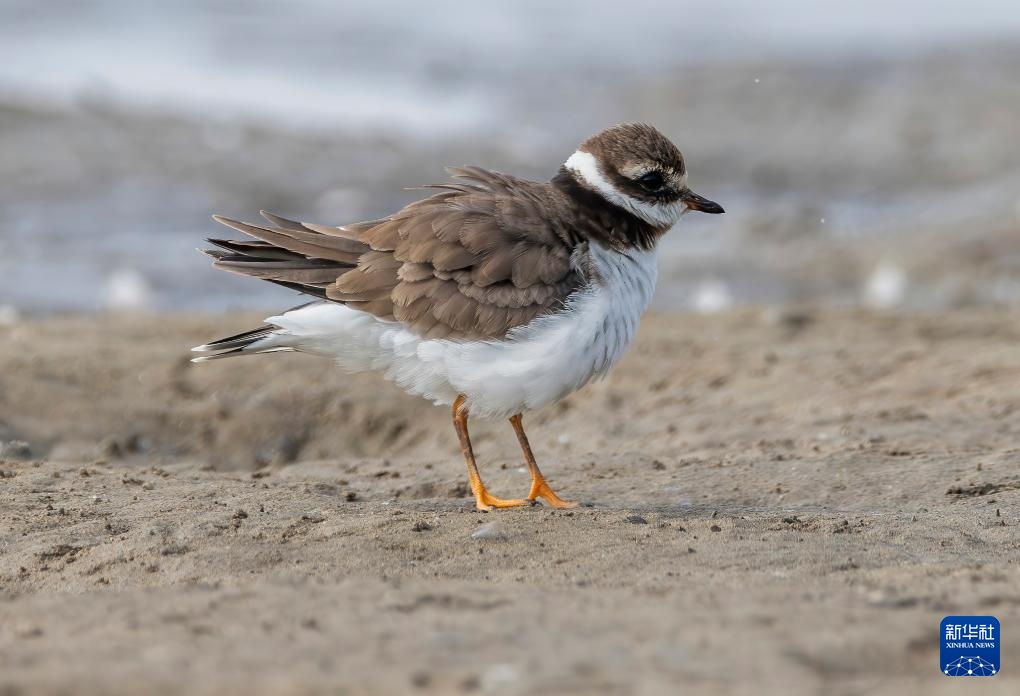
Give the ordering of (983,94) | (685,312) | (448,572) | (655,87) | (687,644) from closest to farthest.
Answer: (687,644), (448,572), (685,312), (983,94), (655,87)

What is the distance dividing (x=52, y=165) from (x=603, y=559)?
1394 cm

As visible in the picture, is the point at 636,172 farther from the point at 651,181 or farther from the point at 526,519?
the point at 526,519

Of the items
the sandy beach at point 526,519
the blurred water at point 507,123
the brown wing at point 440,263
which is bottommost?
the sandy beach at point 526,519

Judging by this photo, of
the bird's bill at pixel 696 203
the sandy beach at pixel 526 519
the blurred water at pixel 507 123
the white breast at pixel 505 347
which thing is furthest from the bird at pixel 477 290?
the blurred water at pixel 507 123

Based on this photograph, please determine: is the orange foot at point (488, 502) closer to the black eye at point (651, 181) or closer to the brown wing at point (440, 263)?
the brown wing at point (440, 263)

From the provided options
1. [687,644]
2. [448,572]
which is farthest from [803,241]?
[687,644]

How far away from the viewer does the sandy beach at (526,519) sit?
3.71 m

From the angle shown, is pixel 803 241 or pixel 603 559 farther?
pixel 803 241

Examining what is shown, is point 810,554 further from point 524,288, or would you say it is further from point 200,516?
point 200,516

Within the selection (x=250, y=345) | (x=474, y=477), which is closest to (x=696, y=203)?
(x=474, y=477)

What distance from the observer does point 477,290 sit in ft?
19.8

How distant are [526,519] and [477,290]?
1.06m

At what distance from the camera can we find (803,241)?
589 inches

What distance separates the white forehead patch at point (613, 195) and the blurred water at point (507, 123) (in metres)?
6.41
